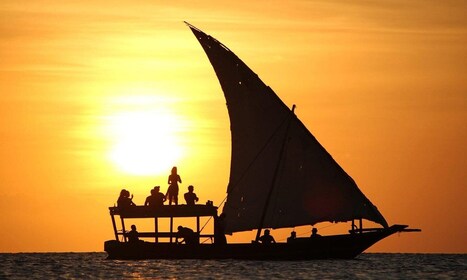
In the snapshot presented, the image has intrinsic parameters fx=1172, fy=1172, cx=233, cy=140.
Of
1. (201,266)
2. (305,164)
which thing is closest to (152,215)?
(201,266)

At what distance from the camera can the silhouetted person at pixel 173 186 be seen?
6650 cm

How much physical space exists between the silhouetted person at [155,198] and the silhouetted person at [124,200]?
1682mm

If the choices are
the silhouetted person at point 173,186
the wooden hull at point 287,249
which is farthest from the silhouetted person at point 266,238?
the silhouetted person at point 173,186

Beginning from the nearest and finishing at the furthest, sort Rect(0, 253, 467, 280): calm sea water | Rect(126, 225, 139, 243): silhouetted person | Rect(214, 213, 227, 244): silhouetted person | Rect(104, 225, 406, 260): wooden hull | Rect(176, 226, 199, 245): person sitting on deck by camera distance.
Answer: Rect(0, 253, 467, 280): calm sea water → Rect(214, 213, 227, 244): silhouetted person → Rect(104, 225, 406, 260): wooden hull → Rect(176, 226, 199, 245): person sitting on deck → Rect(126, 225, 139, 243): silhouetted person

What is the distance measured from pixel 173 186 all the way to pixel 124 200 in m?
5.22

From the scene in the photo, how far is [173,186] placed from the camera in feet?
222

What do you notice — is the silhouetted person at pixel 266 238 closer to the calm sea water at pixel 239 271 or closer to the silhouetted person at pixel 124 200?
the calm sea water at pixel 239 271

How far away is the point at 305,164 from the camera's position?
223ft

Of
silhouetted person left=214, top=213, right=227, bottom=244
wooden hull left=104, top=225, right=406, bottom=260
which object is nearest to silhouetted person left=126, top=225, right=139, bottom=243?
wooden hull left=104, top=225, right=406, bottom=260

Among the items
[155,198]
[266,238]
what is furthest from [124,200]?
[266,238]

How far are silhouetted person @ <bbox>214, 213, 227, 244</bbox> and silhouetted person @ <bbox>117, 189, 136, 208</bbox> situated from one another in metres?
5.81

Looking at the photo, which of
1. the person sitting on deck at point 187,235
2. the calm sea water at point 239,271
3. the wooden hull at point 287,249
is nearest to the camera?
the calm sea water at point 239,271

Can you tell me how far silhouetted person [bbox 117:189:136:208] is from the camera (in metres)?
71.6

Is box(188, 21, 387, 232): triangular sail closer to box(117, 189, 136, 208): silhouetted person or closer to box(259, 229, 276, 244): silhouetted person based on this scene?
box(259, 229, 276, 244): silhouetted person
